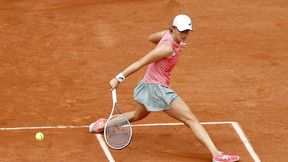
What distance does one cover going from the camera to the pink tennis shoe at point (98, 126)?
12398 mm

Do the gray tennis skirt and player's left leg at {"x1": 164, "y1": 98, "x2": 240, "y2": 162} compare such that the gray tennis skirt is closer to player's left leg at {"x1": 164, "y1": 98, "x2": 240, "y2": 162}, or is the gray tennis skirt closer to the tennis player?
the tennis player

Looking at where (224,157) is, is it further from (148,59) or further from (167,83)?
(148,59)

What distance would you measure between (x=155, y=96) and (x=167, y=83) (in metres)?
0.27

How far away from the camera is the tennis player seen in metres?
11.1

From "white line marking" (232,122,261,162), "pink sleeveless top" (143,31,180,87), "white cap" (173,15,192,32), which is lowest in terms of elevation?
"white line marking" (232,122,261,162)

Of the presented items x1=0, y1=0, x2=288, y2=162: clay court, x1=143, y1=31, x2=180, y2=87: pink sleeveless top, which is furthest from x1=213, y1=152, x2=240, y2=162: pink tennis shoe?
x1=143, y1=31, x2=180, y2=87: pink sleeveless top

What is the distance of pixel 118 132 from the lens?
38.3ft

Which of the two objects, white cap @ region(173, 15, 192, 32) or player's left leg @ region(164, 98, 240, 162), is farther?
player's left leg @ region(164, 98, 240, 162)

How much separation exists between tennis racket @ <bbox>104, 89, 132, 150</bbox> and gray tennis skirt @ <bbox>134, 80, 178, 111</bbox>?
0.40 m

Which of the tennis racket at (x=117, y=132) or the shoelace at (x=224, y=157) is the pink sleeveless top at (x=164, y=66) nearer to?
the tennis racket at (x=117, y=132)

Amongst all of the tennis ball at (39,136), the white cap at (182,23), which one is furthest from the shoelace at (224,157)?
the tennis ball at (39,136)

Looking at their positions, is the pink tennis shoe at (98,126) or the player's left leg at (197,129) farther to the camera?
the pink tennis shoe at (98,126)

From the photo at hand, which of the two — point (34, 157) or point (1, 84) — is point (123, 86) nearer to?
point (1, 84)

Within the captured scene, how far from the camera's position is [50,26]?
17.3 m
